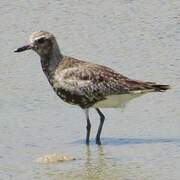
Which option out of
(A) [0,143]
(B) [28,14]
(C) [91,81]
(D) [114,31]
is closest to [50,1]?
(B) [28,14]

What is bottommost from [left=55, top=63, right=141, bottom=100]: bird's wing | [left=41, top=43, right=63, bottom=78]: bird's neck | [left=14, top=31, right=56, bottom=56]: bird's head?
[left=55, top=63, right=141, bottom=100]: bird's wing

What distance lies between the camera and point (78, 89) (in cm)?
1145

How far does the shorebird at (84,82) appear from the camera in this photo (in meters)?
11.4

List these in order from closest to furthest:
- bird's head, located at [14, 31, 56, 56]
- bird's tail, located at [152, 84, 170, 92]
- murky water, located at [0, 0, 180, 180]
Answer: murky water, located at [0, 0, 180, 180] → bird's tail, located at [152, 84, 170, 92] → bird's head, located at [14, 31, 56, 56]

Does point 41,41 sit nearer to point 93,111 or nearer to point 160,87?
point 93,111

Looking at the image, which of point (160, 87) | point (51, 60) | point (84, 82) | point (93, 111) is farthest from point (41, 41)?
point (160, 87)

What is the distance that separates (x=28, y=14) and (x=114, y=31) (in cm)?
168

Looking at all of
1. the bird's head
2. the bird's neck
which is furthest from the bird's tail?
the bird's head

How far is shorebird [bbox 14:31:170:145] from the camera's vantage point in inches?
449

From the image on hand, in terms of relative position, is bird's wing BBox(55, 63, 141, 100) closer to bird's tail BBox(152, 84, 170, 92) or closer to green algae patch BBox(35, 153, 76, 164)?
bird's tail BBox(152, 84, 170, 92)

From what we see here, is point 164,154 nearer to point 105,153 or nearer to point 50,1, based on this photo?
point 105,153

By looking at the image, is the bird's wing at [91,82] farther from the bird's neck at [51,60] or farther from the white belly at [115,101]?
the bird's neck at [51,60]

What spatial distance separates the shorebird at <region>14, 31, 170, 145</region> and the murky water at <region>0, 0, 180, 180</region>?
11.4 inches

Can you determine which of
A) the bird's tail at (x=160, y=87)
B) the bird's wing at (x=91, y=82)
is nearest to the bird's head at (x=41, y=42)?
the bird's wing at (x=91, y=82)
